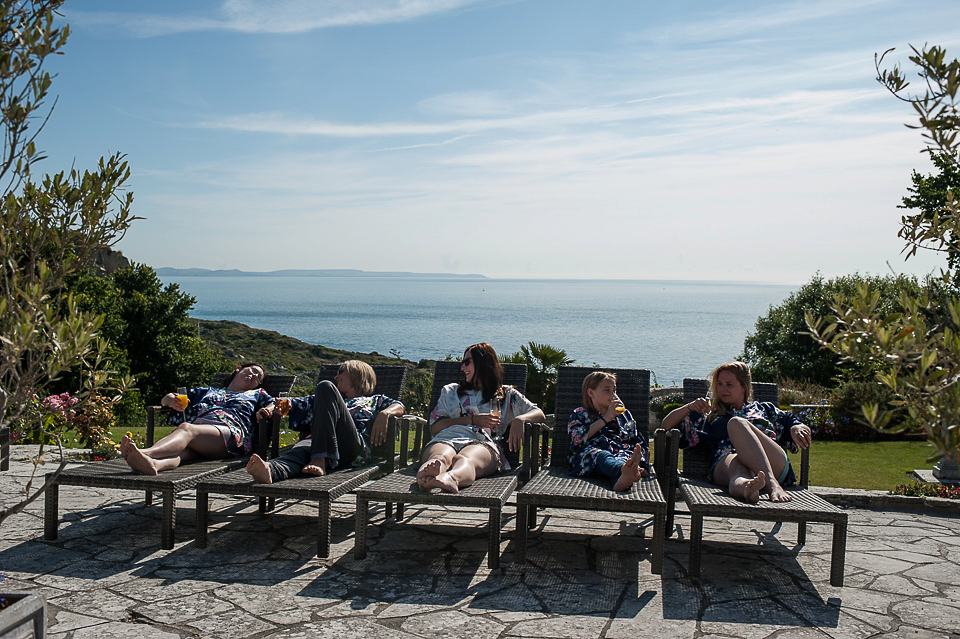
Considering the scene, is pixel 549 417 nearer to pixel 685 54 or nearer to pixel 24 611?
pixel 685 54

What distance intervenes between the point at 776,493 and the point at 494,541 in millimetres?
1513

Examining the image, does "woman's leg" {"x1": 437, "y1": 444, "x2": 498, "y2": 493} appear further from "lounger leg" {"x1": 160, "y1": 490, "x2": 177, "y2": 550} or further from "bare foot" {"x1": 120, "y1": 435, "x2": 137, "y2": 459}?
"bare foot" {"x1": 120, "y1": 435, "x2": 137, "y2": 459}

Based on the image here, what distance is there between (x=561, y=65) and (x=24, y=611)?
7901 mm

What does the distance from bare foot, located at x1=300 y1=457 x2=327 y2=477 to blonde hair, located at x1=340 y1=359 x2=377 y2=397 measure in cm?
86

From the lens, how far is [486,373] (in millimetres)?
5168

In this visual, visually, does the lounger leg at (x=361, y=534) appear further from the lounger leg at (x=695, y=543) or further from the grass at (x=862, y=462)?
the grass at (x=862, y=462)

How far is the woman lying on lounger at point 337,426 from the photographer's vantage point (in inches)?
176

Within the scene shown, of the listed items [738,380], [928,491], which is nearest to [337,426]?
[738,380]

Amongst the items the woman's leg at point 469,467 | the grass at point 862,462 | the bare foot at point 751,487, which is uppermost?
the bare foot at point 751,487

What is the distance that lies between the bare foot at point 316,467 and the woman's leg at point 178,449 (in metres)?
0.82

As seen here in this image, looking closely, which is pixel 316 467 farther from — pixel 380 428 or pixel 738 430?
pixel 738 430

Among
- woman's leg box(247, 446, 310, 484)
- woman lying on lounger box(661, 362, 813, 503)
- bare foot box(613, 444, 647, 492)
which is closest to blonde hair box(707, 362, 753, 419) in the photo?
woman lying on lounger box(661, 362, 813, 503)

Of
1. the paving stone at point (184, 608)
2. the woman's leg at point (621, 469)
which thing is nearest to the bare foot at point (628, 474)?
the woman's leg at point (621, 469)

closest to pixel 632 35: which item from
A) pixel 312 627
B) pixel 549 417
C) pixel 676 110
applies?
pixel 676 110
